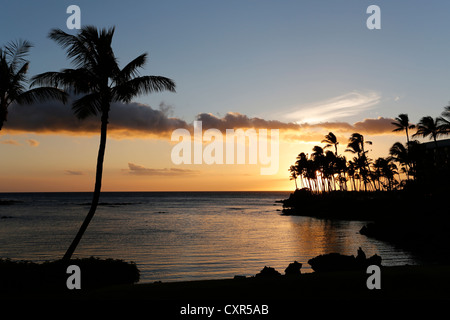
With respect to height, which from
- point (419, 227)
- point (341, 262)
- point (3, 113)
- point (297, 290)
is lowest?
point (419, 227)

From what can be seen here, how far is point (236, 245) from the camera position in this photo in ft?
128

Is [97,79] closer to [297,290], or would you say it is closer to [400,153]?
[297,290]

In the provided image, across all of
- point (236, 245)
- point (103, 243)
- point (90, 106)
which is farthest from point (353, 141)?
point (90, 106)

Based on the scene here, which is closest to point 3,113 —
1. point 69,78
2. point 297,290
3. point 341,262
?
point 69,78

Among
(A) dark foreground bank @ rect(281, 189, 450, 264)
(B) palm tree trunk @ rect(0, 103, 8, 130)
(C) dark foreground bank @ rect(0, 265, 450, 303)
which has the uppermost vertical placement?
(B) palm tree trunk @ rect(0, 103, 8, 130)

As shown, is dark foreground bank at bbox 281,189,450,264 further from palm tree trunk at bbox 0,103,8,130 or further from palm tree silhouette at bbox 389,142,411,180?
palm tree trunk at bbox 0,103,8,130

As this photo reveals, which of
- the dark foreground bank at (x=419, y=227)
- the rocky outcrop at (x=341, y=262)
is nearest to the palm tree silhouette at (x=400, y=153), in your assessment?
the dark foreground bank at (x=419, y=227)

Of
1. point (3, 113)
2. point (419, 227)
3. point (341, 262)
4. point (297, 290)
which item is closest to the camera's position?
point (297, 290)

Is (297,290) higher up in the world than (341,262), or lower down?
higher up

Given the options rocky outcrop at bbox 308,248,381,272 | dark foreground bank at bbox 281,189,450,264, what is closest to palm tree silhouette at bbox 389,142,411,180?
dark foreground bank at bbox 281,189,450,264

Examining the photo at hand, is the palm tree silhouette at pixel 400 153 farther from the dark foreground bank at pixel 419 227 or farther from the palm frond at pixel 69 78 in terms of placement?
the palm frond at pixel 69 78

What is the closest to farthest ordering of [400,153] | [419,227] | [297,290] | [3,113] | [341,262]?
[297,290]
[3,113]
[341,262]
[419,227]
[400,153]

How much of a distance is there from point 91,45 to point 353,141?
80020 millimetres
